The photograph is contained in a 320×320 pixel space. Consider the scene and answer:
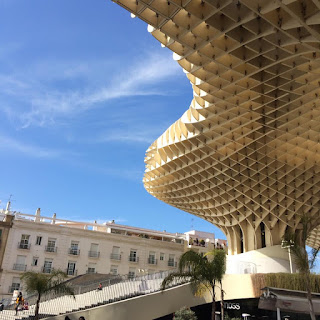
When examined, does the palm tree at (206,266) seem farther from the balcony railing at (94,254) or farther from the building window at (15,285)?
the balcony railing at (94,254)

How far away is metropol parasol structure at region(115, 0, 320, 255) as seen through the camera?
15023 mm

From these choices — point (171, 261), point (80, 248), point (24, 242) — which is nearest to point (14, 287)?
point (24, 242)

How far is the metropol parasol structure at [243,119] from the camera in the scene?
1502 cm

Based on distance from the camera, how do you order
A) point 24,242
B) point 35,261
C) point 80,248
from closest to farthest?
point 24,242 < point 35,261 < point 80,248

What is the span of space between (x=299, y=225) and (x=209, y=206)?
8694mm

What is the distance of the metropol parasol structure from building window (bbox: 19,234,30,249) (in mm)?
14693

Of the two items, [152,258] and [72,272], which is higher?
[152,258]

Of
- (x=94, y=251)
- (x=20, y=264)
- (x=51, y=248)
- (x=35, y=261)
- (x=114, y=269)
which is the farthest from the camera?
(x=114, y=269)

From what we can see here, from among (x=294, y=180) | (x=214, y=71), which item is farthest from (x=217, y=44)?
(x=294, y=180)

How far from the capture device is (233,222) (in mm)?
37750

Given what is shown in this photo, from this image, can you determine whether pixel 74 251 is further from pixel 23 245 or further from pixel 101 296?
pixel 101 296

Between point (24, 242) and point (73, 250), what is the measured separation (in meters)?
5.62

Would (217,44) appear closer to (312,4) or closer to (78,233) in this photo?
(312,4)

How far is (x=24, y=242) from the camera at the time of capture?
41281mm
